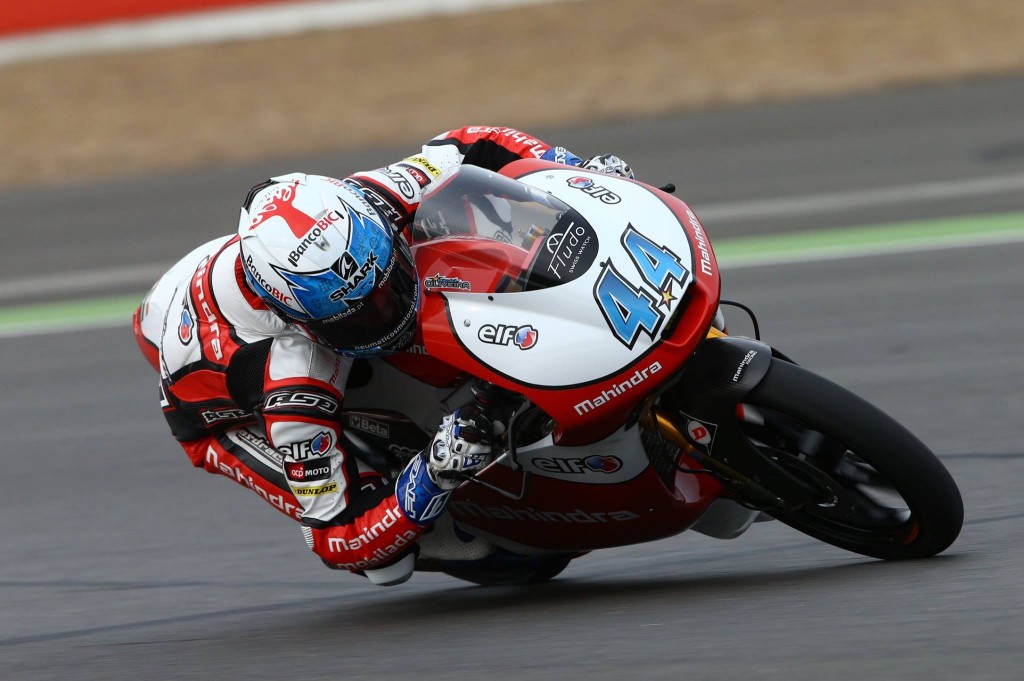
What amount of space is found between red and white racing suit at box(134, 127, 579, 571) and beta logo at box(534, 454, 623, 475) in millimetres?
395

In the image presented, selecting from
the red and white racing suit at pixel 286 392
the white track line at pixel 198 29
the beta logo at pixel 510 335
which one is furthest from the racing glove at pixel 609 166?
the white track line at pixel 198 29

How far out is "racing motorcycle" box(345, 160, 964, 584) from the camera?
11.6 ft

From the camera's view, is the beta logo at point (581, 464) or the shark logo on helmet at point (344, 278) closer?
the shark logo on helmet at point (344, 278)

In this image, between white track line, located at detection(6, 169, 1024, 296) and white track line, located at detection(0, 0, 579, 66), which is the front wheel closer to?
white track line, located at detection(6, 169, 1024, 296)

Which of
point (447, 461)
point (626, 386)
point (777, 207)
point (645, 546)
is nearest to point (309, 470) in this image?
point (447, 461)

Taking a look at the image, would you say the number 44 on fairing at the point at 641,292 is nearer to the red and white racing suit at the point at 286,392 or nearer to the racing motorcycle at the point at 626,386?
the racing motorcycle at the point at 626,386

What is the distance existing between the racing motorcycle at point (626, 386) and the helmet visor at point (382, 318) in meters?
0.04

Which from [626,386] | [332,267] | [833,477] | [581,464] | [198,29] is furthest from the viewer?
[198,29]

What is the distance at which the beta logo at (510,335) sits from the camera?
11.7 feet

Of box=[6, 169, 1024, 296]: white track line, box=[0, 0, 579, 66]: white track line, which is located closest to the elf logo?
box=[6, 169, 1024, 296]: white track line

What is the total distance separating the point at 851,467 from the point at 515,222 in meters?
1.04

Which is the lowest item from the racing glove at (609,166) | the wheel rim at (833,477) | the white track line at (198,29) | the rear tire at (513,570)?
the white track line at (198,29)

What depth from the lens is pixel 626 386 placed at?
3508mm

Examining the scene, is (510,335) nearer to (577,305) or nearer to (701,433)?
(577,305)
